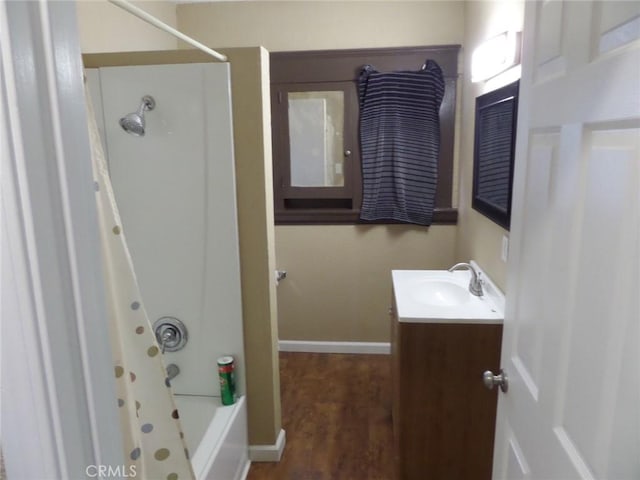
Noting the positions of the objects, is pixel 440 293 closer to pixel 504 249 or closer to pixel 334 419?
pixel 504 249

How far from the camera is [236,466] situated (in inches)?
82.2

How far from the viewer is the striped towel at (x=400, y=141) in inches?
117

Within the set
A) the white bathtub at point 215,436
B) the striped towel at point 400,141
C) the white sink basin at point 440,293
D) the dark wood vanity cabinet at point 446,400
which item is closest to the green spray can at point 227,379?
the white bathtub at point 215,436

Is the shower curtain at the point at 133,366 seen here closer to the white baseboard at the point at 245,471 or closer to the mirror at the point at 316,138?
the white baseboard at the point at 245,471

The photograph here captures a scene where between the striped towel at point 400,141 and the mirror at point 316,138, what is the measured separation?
19 cm

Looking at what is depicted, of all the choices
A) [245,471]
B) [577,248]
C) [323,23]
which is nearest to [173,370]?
[245,471]

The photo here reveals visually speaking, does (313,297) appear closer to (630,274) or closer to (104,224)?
(104,224)

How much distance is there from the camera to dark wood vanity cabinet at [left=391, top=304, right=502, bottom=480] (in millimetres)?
1849

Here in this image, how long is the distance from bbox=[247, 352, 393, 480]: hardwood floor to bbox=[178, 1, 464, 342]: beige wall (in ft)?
0.91

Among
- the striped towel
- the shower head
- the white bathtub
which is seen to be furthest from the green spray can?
the striped towel

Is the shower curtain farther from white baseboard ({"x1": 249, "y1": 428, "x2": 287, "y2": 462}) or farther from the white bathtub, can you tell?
white baseboard ({"x1": 249, "y1": 428, "x2": 287, "y2": 462})

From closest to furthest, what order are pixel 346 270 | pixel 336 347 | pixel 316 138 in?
1. pixel 316 138
2. pixel 346 270
3. pixel 336 347

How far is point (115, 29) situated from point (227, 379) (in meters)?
1.88

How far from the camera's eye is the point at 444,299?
7.62 feet
